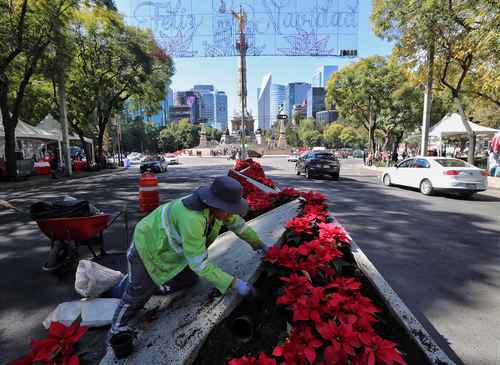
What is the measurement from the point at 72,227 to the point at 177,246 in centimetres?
244

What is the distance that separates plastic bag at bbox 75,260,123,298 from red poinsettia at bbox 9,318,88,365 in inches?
53.1

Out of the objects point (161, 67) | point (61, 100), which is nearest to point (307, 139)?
point (161, 67)

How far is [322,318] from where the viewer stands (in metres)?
1.78

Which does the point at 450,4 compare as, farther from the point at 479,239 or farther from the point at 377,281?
the point at 377,281

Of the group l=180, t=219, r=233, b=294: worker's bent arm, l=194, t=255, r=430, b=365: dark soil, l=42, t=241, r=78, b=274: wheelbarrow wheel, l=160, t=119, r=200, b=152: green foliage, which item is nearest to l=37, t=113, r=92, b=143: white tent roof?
l=42, t=241, r=78, b=274: wheelbarrow wheel

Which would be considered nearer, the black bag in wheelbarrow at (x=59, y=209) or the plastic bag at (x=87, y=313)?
the plastic bag at (x=87, y=313)

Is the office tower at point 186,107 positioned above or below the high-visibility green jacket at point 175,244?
above

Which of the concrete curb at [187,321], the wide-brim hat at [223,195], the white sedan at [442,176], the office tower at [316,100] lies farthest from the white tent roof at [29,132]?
the office tower at [316,100]

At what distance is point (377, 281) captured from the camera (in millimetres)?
2473

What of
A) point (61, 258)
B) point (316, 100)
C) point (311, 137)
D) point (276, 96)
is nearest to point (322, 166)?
point (61, 258)

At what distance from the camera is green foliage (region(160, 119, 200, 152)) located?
279 feet

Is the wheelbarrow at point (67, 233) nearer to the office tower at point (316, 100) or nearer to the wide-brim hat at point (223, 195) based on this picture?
the wide-brim hat at point (223, 195)

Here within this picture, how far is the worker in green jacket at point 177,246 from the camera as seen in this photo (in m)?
1.97

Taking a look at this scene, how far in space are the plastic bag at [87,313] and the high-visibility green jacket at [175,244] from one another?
3.83 ft
